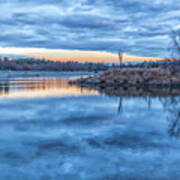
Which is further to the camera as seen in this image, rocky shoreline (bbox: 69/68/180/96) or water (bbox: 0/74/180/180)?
rocky shoreline (bbox: 69/68/180/96)

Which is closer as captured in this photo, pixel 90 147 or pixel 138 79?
pixel 90 147

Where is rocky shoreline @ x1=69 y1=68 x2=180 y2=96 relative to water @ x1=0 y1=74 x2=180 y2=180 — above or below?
above

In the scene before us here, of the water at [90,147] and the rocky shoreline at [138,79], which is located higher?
the rocky shoreline at [138,79]

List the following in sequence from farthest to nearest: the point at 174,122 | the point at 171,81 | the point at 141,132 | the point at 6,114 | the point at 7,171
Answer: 1. the point at 171,81
2. the point at 6,114
3. the point at 174,122
4. the point at 141,132
5. the point at 7,171

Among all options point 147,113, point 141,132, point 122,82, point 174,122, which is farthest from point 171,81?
point 141,132

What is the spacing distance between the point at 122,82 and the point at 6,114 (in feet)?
88.5

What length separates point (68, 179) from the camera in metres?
5.90

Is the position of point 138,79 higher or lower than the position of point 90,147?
higher

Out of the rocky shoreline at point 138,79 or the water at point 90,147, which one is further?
the rocky shoreline at point 138,79

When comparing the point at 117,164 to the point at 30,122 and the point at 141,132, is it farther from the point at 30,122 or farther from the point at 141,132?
the point at 30,122

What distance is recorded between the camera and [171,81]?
1539 inches

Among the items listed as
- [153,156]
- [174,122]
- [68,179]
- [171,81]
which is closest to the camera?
[68,179]

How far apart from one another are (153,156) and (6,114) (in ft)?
30.6

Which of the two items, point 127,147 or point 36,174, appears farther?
point 127,147
